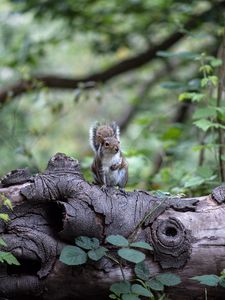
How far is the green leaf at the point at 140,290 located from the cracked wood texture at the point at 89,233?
0.12 m

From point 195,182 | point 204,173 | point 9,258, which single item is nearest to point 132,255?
point 9,258

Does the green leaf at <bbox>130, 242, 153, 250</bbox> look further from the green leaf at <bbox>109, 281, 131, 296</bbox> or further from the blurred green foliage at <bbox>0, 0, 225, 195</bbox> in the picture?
the blurred green foliage at <bbox>0, 0, 225, 195</bbox>

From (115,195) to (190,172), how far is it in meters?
1.34

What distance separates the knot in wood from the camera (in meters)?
2.32

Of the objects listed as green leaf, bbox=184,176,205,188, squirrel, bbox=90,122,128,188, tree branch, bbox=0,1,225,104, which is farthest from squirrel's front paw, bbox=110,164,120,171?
tree branch, bbox=0,1,225,104

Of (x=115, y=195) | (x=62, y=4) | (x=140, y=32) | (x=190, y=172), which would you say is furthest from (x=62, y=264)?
A: (x=140, y=32)

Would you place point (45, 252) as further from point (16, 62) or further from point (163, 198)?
point (16, 62)

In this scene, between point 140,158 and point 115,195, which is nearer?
point 115,195

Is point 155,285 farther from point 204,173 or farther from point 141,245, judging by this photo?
point 204,173

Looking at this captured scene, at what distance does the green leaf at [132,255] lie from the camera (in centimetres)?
215

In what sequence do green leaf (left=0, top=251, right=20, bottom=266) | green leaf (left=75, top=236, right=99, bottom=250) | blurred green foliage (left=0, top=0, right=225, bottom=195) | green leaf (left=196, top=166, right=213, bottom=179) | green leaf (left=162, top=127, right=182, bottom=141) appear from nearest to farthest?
green leaf (left=0, top=251, right=20, bottom=266) → green leaf (left=75, top=236, right=99, bottom=250) → green leaf (left=196, top=166, right=213, bottom=179) → blurred green foliage (left=0, top=0, right=225, bottom=195) → green leaf (left=162, top=127, right=182, bottom=141)

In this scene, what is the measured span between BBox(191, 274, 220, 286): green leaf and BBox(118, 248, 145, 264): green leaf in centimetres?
23

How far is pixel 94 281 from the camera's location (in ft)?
7.57

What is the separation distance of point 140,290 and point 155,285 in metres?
0.08
